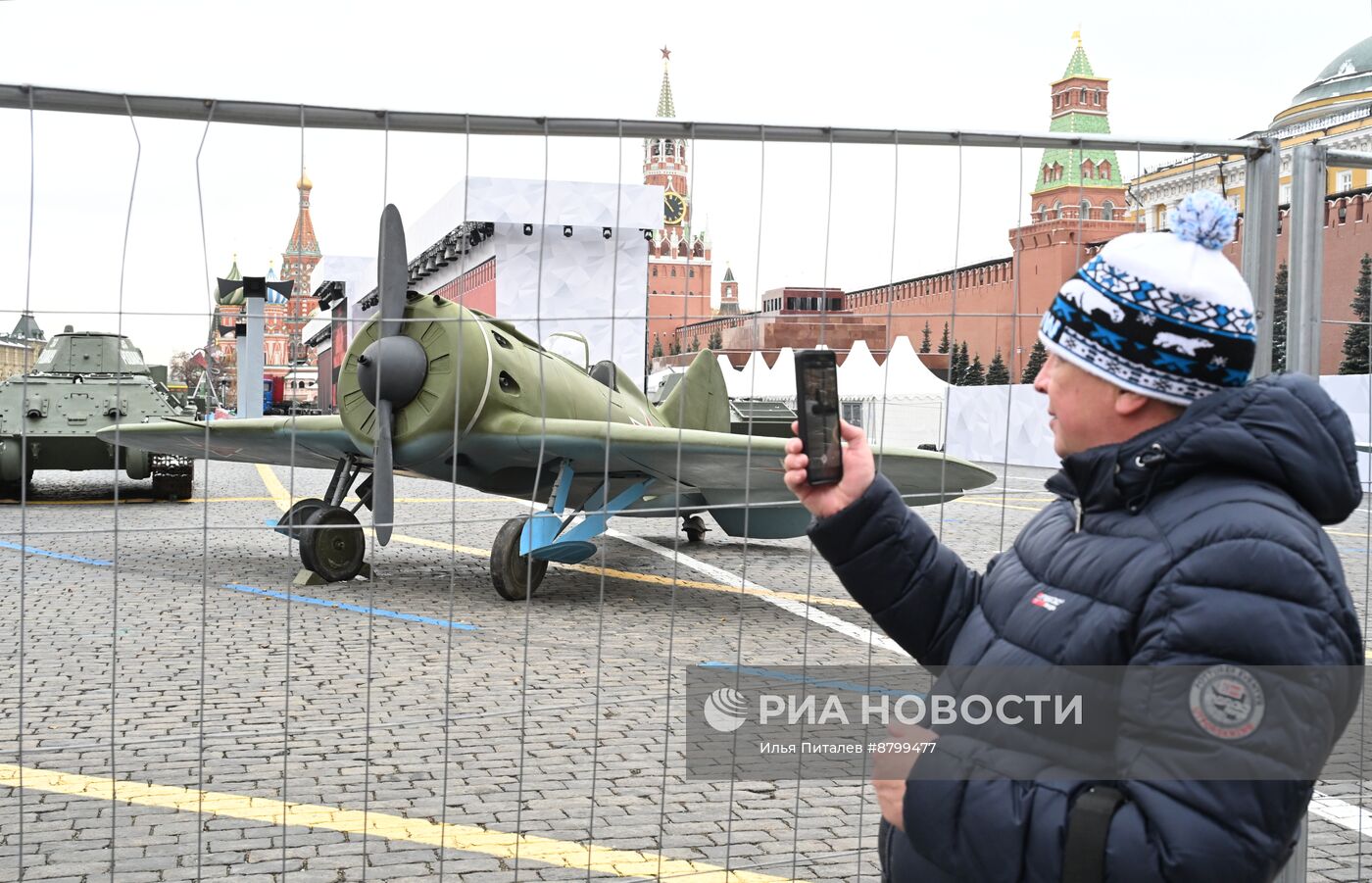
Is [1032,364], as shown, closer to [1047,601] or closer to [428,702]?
[1047,601]

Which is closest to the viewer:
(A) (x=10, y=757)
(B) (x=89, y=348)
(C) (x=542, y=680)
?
(A) (x=10, y=757)

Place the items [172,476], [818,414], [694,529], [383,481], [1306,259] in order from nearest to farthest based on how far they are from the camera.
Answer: [818,414], [1306,259], [383,481], [694,529], [172,476]

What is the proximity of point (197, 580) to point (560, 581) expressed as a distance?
2.93 m

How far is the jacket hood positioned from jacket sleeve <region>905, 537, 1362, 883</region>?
0.09 m

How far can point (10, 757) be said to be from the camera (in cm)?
490

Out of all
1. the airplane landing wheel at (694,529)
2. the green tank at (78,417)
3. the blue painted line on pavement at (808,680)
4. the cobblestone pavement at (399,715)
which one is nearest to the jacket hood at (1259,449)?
the cobblestone pavement at (399,715)

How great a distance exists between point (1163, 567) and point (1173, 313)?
33cm

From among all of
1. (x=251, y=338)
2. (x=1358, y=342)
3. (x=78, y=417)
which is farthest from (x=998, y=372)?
(x=78, y=417)

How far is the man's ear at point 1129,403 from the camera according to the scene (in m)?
1.60

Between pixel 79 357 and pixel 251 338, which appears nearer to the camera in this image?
pixel 251 338

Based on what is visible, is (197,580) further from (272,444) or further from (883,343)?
(883,343)

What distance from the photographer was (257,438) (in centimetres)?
1032

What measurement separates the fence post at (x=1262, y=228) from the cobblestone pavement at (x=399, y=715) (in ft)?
3.35

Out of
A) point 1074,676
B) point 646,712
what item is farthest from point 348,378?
point 1074,676
